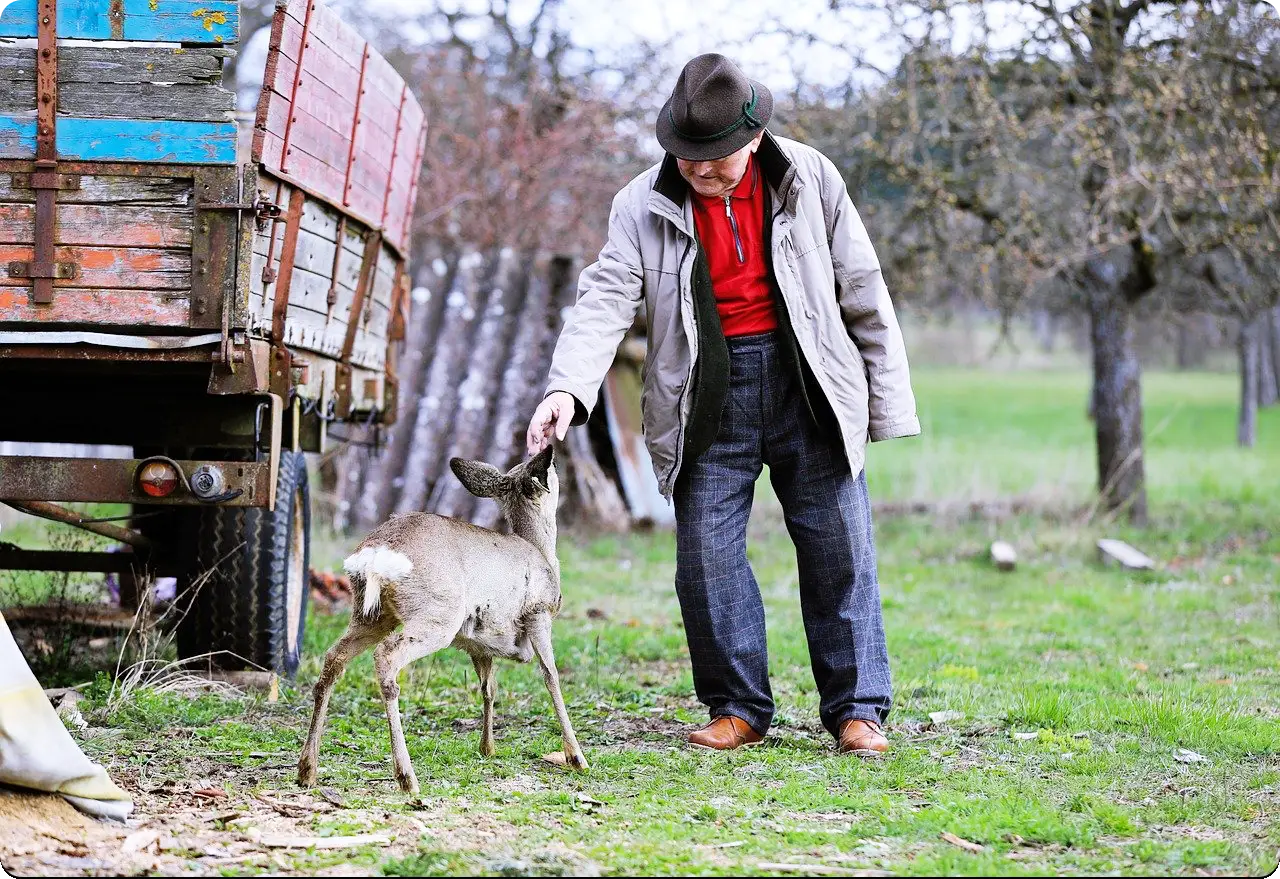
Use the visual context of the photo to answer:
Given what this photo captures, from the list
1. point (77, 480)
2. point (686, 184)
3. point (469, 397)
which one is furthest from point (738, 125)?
point (469, 397)

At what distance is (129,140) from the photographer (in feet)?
14.9

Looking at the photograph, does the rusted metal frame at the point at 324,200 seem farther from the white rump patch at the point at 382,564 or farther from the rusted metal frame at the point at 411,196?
the white rump patch at the point at 382,564

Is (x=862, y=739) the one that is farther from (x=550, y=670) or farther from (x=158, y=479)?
(x=158, y=479)

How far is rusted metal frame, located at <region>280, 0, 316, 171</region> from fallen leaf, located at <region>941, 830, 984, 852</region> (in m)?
3.22

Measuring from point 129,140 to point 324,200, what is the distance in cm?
99

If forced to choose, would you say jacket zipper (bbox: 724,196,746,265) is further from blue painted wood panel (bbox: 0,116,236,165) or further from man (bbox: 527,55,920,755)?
blue painted wood panel (bbox: 0,116,236,165)

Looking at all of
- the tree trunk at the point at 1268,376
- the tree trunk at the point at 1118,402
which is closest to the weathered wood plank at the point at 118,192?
the tree trunk at the point at 1118,402

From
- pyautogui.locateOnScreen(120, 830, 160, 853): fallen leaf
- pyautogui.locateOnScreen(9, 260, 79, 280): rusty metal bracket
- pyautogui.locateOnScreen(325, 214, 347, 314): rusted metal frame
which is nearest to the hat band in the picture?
pyautogui.locateOnScreen(325, 214, 347, 314): rusted metal frame

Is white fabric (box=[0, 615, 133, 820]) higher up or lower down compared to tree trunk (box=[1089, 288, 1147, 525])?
lower down

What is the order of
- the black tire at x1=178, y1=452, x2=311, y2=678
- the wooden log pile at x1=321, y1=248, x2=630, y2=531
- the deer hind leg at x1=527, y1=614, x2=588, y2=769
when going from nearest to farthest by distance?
1. the deer hind leg at x1=527, y1=614, x2=588, y2=769
2. the black tire at x1=178, y1=452, x2=311, y2=678
3. the wooden log pile at x1=321, y1=248, x2=630, y2=531

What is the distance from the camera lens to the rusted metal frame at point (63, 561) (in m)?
5.69

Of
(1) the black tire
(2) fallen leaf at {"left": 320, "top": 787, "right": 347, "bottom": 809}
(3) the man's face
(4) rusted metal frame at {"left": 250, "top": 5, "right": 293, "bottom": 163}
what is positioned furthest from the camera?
(1) the black tire

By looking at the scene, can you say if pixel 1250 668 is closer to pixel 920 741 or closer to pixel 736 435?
pixel 920 741

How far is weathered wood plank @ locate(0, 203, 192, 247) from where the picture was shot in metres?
4.50
